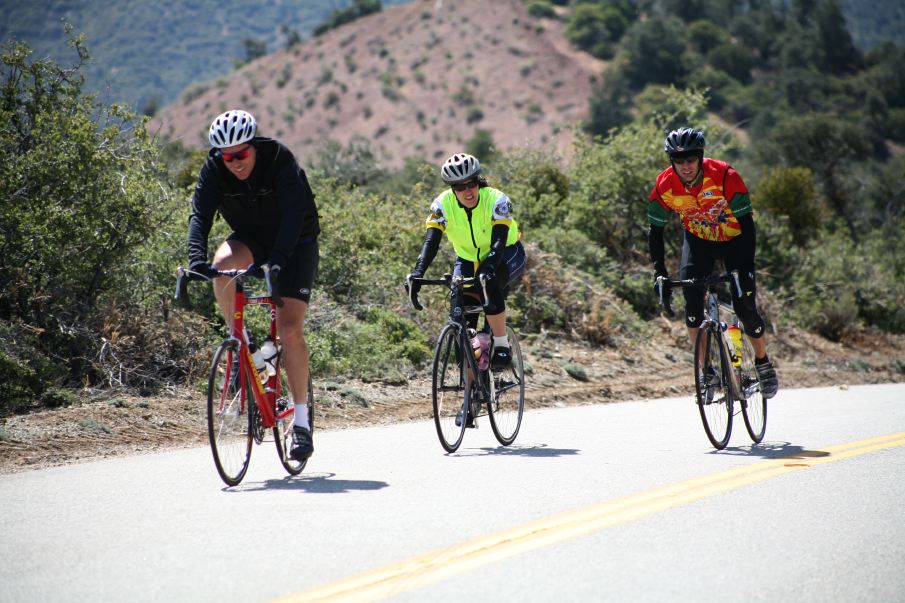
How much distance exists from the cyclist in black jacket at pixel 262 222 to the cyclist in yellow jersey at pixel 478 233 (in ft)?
4.96

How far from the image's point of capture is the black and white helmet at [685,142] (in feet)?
26.0

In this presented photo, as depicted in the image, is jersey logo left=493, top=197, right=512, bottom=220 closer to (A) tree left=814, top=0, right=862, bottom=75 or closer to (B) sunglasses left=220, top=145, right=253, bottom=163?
(B) sunglasses left=220, top=145, right=253, bottom=163

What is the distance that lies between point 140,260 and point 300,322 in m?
5.18

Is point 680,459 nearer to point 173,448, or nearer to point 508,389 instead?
point 508,389

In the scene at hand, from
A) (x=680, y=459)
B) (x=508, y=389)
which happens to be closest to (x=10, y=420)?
(x=508, y=389)

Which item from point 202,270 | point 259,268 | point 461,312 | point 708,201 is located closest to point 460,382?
point 461,312

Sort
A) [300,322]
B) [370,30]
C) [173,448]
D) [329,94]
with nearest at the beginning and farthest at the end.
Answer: [300,322] < [173,448] < [329,94] < [370,30]

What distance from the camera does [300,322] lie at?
21.9 ft

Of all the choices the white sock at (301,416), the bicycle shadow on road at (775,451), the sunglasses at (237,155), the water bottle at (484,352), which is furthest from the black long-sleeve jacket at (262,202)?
the bicycle shadow on road at (775,451)

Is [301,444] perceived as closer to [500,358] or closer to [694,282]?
[500,358]

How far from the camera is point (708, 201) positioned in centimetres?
826

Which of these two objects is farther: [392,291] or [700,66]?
[700,66]

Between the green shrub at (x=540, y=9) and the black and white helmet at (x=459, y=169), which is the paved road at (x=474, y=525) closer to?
the black and white helmet at (x=459, y=169)

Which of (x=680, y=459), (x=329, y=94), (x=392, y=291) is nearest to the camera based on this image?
(x=680, y=459)
